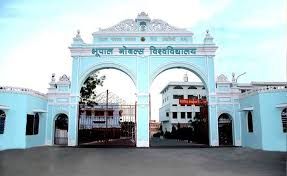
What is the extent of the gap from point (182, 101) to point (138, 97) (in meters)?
18.1

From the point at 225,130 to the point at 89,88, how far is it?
10.00m

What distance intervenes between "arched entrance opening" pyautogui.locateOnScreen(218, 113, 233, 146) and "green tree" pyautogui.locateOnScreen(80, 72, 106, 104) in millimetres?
9164

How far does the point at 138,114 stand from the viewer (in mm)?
17188

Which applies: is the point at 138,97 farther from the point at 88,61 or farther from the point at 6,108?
the point at 6,108

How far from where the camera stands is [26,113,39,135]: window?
15.9 meters

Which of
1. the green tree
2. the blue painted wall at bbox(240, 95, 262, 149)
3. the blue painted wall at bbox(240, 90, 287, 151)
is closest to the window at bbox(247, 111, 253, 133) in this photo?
the blue painted wall at bbox(240, 95, 262, 149)

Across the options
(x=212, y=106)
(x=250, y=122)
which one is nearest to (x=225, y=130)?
(x=212, y=106)

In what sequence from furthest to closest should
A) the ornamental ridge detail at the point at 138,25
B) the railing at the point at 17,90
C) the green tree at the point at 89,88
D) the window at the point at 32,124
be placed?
the green tree at the point at 89,88 < the ornamental ridge detail at the point at 138,25 < the window at the point at 32,124 < the railing at the point at 17,90

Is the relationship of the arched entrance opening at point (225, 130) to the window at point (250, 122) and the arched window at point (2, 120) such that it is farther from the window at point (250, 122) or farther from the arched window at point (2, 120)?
the arched window at point (2, 120)

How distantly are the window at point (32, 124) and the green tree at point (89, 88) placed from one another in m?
5.35

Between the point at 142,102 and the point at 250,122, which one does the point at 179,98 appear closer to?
the point at 142,102

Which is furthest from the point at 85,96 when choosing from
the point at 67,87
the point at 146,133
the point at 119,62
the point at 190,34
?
the point at 190,34

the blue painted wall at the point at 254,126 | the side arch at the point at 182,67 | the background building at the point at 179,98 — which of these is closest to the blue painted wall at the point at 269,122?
the blue painted wall at the point at 254,126

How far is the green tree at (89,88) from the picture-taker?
21.9 metres
